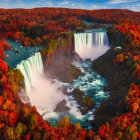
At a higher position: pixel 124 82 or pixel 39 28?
pixel 39 28

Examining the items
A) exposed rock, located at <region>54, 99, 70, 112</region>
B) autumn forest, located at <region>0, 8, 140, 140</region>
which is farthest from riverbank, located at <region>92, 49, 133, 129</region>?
exposed rock, located at <region>54, 99, 70, 112</region>

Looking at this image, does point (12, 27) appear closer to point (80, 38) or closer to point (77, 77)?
point (80, 38)

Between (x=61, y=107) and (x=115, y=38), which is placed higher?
(x=115, y=38)

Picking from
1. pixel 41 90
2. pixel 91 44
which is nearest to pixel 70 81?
pixel 41 90

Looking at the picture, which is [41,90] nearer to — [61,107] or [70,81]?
[61,107]

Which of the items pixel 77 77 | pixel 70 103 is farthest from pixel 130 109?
pixel 77 77

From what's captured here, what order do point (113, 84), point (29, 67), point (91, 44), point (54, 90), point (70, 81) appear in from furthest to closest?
point (91, 44) < point (70, 81) < point (113, 84) < point (29, 67) < point (54, 90)

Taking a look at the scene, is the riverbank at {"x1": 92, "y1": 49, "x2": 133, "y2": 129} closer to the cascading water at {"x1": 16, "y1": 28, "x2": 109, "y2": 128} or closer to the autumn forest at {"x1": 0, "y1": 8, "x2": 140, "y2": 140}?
the autumn forest at {"x1": 0, "y1": 8, "x2": 140, "y2": 140}

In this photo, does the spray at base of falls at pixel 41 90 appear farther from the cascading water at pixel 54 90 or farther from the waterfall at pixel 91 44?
the waterfall at pixel 91 44
